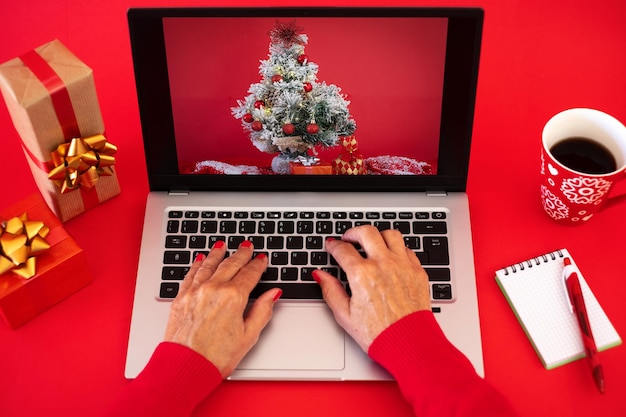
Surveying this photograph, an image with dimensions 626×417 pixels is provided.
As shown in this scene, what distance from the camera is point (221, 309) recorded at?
3.32 ft

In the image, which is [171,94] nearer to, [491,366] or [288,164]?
[288,164]

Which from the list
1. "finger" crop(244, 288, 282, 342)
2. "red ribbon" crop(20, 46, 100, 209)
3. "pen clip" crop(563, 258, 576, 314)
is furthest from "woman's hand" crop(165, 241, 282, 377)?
"pen clip" crop(563, 258, 576, 314)

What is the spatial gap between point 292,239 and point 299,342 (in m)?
0.16

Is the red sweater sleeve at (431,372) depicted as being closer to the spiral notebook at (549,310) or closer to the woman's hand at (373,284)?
the woman's hand at (373,284)

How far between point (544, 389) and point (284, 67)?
583mm

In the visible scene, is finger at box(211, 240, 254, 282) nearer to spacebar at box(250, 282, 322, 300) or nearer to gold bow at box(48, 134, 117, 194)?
spacebar at box(250, 282, 322, 300)

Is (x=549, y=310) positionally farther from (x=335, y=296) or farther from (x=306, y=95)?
(x=306, y=95)

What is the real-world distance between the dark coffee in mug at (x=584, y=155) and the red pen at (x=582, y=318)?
0.15 meters

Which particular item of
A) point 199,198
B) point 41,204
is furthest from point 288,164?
point 41,204

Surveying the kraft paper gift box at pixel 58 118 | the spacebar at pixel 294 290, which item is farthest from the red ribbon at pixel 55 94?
the spacebar at pixel 294 290

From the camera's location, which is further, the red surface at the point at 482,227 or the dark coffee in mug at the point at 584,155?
the dark coffee in mug at the point at 584,155

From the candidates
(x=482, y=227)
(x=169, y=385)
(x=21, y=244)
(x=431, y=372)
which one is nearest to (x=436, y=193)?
(x=482, y=227)

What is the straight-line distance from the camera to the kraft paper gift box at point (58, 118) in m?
1.00

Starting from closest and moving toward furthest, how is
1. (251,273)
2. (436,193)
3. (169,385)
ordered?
1. (169,385)
2. (251,273)
3. (436,193)
